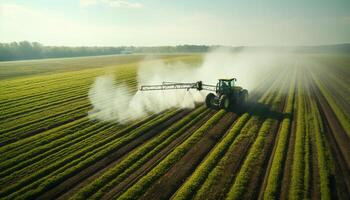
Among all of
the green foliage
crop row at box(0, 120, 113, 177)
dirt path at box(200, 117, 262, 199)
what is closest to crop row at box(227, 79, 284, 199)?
dirt path at box(200, 117, 262, 199)

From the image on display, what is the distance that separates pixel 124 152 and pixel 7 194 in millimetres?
5280

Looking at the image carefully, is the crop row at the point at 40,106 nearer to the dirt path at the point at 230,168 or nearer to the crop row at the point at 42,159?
the crop row at the point at 42,159

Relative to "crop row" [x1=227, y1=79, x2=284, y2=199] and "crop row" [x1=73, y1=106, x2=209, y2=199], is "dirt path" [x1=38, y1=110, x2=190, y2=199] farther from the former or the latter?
"crop row" [x1=227, y1=79, x2=284, y2=199]

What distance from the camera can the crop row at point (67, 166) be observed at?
33.1ft

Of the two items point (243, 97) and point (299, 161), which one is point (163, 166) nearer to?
point (299, 161)

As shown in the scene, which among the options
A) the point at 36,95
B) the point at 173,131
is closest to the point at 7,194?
the point at 173,131

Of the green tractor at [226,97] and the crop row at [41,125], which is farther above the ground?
the green tractor at [226,97]

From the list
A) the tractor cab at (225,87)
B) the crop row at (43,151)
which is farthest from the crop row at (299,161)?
the crop row at (43,151)

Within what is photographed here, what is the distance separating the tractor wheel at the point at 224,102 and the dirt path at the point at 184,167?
3497 millimetres

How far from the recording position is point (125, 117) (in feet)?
62.2

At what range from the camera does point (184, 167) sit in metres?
11.5

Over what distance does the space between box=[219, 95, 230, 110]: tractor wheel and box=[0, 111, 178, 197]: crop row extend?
7.22m

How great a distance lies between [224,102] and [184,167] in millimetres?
9615

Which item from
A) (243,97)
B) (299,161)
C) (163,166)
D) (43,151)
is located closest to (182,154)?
(163,166)
